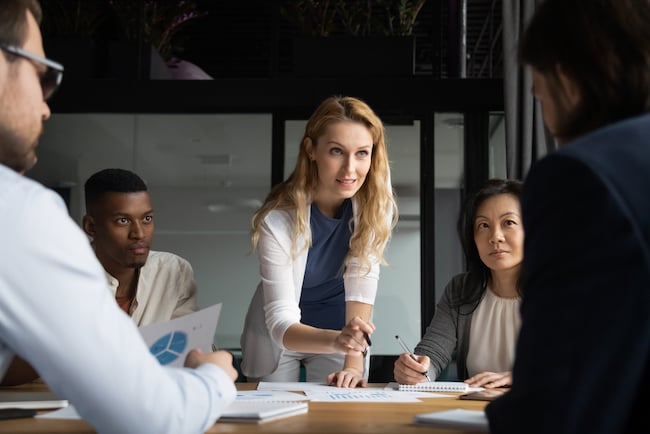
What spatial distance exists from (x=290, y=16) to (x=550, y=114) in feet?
10.6

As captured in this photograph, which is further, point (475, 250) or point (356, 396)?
point (475, 250)

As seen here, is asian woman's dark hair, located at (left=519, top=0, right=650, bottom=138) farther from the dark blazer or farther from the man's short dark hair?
the man's short dark hair

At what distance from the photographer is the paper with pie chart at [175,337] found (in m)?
1.23

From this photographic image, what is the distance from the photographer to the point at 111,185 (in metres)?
2.46

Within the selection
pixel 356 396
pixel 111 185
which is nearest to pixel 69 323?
pixel 356 396

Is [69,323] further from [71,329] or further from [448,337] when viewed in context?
[448,337]

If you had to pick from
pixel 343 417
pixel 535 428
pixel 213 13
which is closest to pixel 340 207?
pixel 343 417

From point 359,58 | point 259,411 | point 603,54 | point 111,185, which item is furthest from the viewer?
point 359,58

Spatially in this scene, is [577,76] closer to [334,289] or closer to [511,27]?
[334,289]

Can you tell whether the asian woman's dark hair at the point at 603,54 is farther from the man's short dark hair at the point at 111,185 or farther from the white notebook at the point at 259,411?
the man's short dark hair at the point at 111,185

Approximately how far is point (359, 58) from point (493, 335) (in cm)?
193

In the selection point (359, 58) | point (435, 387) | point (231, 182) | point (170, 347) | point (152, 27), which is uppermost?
point (152, 27)

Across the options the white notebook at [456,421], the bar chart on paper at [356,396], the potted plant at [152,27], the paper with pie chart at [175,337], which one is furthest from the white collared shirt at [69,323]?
the potted plant at [152,27]

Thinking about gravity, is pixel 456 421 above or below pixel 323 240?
below
